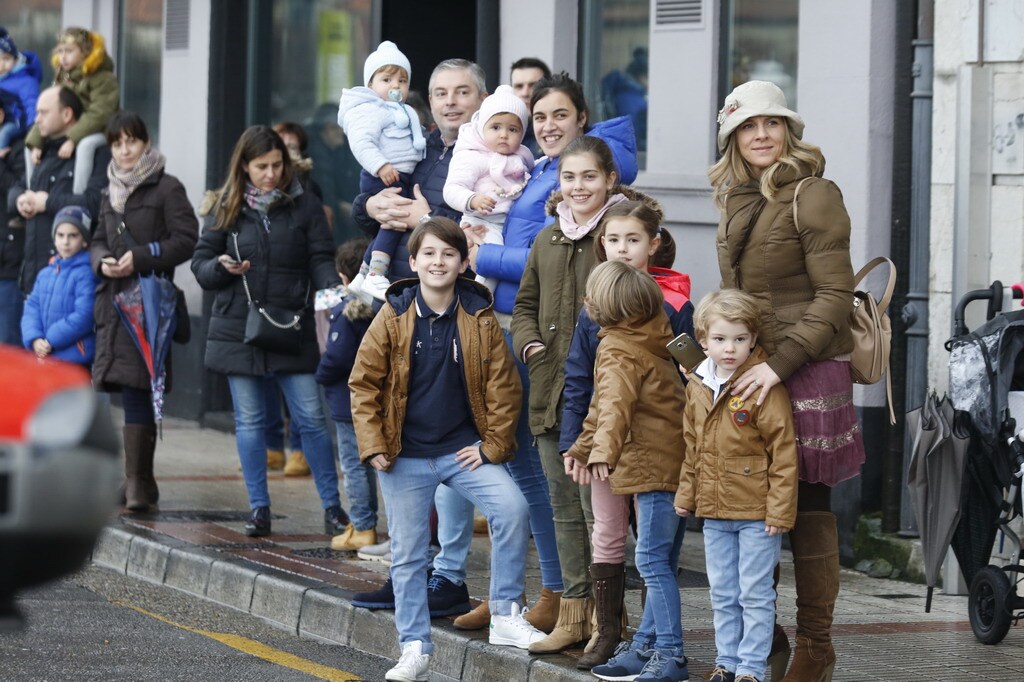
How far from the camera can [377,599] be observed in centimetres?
738

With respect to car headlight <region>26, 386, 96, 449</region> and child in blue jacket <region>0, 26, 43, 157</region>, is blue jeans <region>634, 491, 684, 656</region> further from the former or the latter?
child in blue jacket <region>0, 26, 43, 157</region>

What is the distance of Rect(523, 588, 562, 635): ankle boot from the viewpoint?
6.86 meters

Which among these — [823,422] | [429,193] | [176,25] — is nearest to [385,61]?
[429,193]

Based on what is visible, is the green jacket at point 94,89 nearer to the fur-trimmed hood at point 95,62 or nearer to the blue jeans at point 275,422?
the fur-trimmed hood at point 95,62

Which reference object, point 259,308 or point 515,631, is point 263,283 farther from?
point 515,631

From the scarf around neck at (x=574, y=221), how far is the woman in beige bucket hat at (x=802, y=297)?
24.5 inches

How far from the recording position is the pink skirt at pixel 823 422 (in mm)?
5750

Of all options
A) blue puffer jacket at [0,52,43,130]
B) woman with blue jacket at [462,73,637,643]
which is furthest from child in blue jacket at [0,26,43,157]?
woman with blue jacket at [462,73,637,643]

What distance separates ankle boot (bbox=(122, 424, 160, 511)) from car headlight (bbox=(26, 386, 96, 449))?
25.5 ft

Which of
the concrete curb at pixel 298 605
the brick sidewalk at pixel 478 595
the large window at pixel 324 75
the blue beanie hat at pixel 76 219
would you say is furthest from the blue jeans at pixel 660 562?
the large window at pixel 324 75

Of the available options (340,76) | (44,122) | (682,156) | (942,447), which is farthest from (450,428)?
(340,76)

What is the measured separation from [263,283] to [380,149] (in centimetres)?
161

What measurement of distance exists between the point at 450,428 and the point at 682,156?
3950 mm

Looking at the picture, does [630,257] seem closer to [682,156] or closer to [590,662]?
[590,662]
